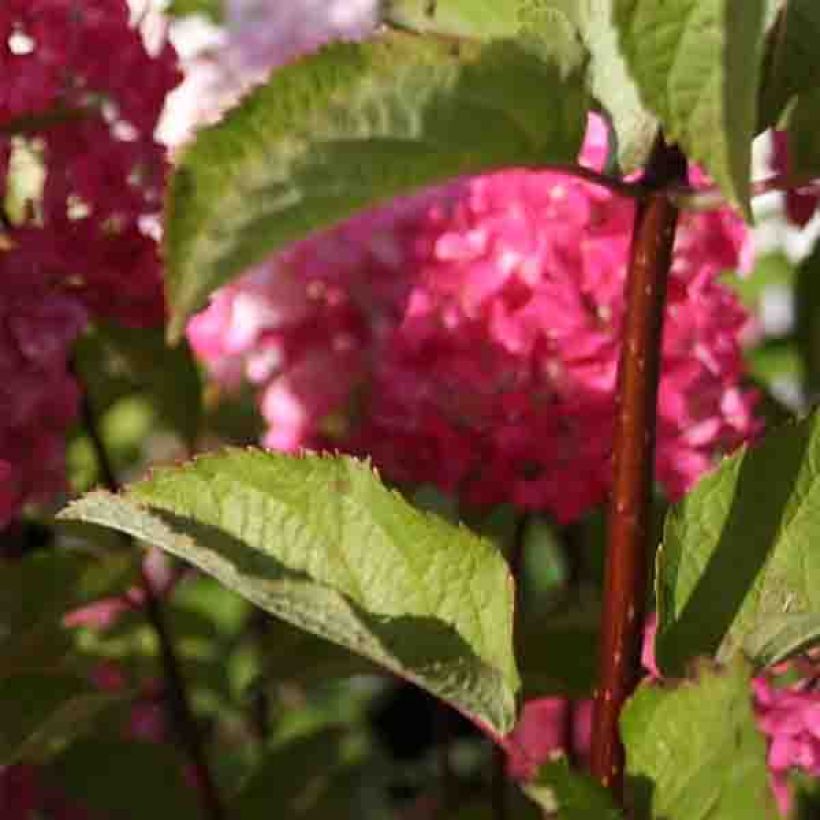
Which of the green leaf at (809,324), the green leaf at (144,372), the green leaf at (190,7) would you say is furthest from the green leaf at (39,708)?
the green leaf at (809,324)

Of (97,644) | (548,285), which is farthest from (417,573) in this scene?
(97,644)

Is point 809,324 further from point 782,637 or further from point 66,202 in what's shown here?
point 782,637

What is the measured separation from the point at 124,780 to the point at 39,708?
414 mm

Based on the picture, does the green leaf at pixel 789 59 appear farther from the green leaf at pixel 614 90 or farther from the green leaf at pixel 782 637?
the green leaf at pixel 782 637

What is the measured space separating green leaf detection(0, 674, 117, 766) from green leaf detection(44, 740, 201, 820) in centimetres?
33

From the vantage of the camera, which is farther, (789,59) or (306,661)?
(306,661)

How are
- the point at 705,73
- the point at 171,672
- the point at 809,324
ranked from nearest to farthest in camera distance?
Result: the point at 705,73
the point at 171,672
the point at 809,324

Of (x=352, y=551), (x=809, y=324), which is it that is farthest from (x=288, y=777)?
(x=352, y=551)

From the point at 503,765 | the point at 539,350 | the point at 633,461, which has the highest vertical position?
the point at 633,461

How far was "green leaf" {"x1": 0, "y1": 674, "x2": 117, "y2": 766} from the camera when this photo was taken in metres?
1.07

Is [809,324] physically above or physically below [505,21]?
below

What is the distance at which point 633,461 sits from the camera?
2.68 ft

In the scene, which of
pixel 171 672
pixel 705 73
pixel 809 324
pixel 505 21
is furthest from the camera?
pixel 809 324

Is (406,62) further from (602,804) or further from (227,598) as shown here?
(227,598)
